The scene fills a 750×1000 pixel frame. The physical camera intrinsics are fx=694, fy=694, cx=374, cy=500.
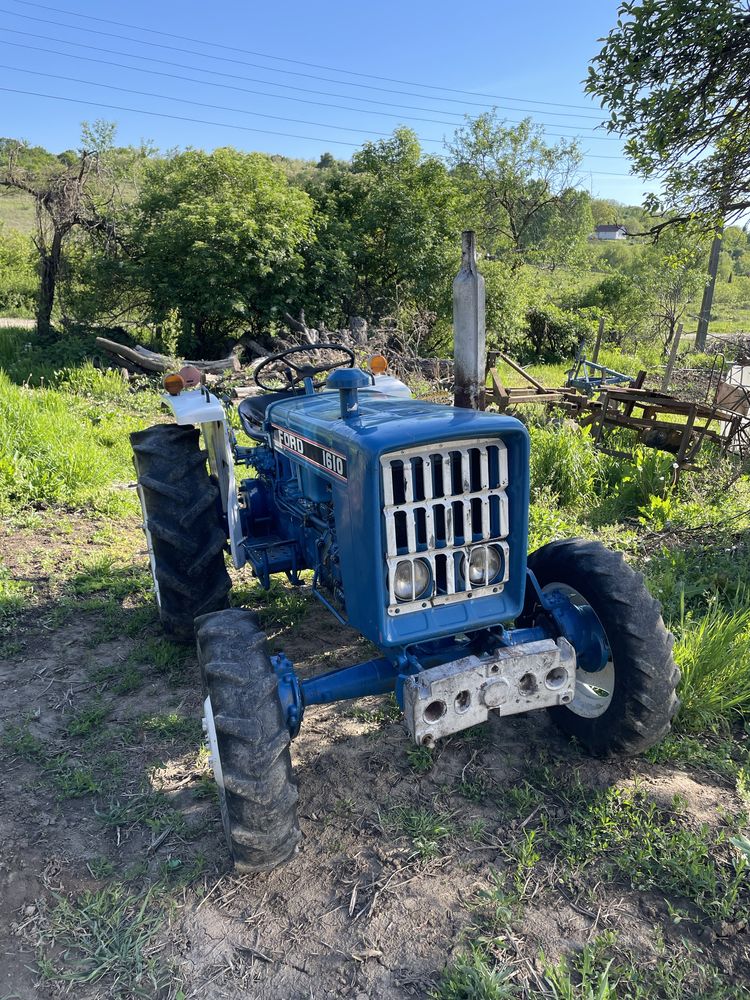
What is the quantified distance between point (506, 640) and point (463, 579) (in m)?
0.36

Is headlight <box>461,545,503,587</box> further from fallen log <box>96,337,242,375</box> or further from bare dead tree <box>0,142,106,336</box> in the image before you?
bare dead tree <box>0,142,106,336</box>

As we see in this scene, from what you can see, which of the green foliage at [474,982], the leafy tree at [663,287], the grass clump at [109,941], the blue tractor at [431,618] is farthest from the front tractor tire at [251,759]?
the leafy tree at [663,287]

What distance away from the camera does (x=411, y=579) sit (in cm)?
249

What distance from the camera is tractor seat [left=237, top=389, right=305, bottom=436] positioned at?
14.1 feet

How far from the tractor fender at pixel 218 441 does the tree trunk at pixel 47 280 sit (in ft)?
32.1

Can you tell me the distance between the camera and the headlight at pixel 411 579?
2.47 metres

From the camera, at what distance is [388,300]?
643 inches

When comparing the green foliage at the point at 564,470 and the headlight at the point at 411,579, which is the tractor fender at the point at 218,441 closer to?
the headlight at the point at 411,579

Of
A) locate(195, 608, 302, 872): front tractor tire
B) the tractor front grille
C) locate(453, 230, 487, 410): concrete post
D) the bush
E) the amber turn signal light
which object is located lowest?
the bush

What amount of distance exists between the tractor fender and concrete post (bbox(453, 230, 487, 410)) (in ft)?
4.49

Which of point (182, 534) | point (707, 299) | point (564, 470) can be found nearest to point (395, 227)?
point (564, 470)

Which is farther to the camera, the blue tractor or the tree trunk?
the tree trunk

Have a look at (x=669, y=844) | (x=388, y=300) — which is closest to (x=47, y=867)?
(x=669, y=844)

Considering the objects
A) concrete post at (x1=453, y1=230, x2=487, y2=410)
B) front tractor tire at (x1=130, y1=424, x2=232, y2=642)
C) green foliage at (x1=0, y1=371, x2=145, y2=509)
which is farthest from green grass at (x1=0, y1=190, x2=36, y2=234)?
concrete post at (x1=453, y1=230, x2=487, y2=410)
